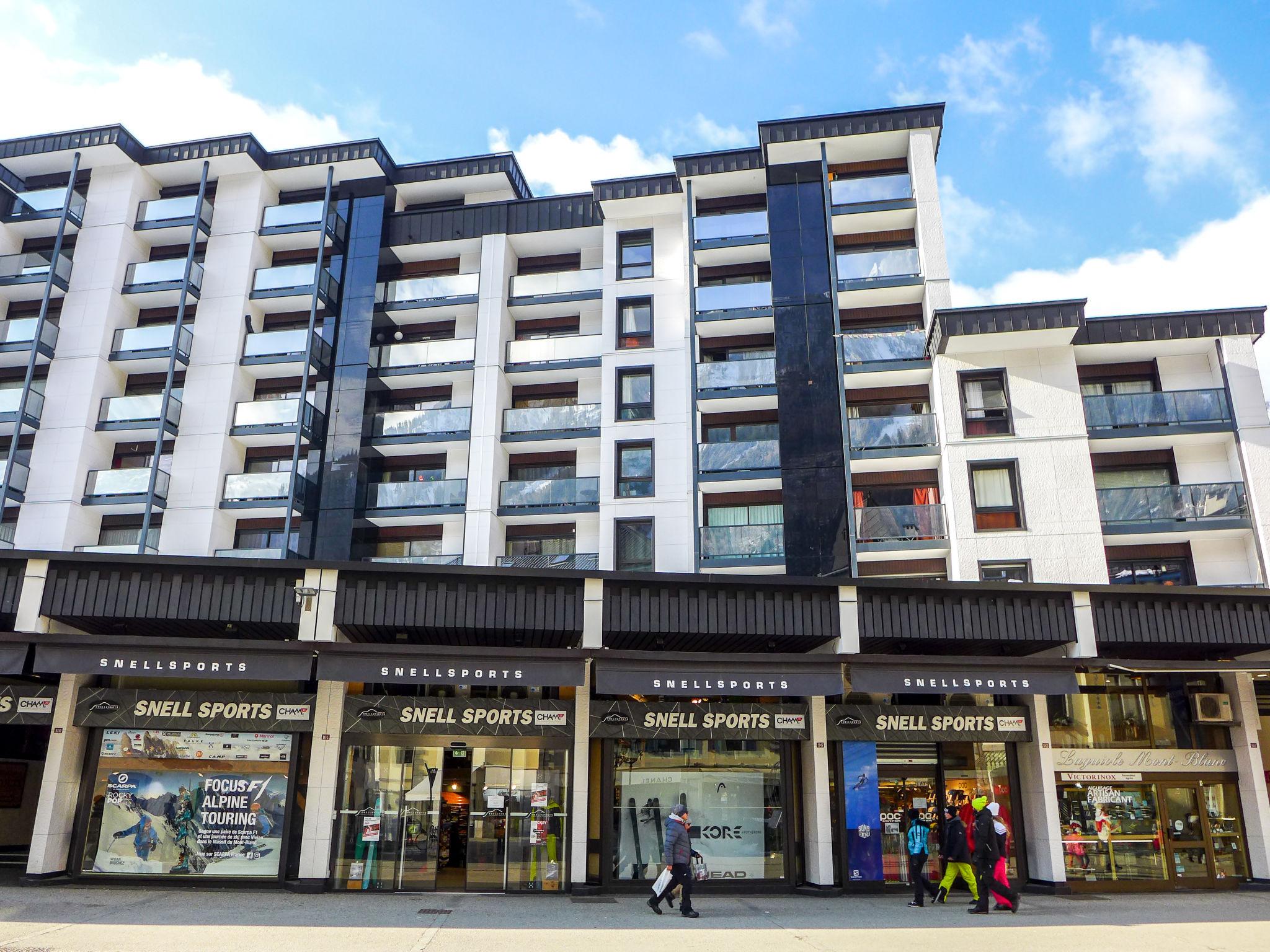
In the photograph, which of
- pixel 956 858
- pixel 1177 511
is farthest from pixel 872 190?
pixel 956 858

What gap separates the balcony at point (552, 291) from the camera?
96.4 ft

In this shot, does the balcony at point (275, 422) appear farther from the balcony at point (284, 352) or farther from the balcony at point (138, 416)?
the balcony at point (138, 416)

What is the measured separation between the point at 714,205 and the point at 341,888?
22681 millimetres

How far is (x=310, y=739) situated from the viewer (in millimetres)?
15609

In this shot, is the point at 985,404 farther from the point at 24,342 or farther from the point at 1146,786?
the point at 24,342

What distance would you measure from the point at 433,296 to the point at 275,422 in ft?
21.1

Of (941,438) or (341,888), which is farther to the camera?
(941,438)

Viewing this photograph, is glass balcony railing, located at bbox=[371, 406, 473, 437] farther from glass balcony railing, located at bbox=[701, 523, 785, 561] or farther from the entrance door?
the entrance door

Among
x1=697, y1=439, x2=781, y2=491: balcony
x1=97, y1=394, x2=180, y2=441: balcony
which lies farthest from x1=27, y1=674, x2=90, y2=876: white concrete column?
x1=697, y1=439, x2=781, y2=491: balcony

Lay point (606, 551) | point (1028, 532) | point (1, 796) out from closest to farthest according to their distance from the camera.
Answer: point (1, 796), point (1028, 532), point (606, 551)

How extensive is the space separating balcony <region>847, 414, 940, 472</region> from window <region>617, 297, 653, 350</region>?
Answer: 22.8ft

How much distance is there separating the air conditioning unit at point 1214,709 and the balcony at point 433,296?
2243cm

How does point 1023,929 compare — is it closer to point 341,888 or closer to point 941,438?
point 341,888

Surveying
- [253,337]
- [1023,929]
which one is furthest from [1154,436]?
[253,337]
